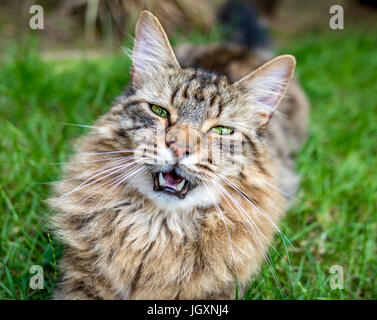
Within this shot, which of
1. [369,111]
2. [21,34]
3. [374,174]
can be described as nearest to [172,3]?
[21,34]

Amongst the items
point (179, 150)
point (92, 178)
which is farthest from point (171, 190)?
point (92, 178)

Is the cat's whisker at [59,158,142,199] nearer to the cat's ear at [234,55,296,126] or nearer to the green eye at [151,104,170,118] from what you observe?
the green eye at [151,104,170,118]

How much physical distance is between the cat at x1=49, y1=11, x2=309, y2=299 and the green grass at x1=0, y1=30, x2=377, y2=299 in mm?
273

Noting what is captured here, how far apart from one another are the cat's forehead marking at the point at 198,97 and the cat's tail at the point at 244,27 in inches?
104

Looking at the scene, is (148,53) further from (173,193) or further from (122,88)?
(122,88)

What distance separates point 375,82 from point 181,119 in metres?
4.23

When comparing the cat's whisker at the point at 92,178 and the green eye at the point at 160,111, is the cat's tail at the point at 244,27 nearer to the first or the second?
the green eye at the point at 160,111

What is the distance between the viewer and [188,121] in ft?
6.44

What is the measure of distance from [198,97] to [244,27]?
10.3 ft

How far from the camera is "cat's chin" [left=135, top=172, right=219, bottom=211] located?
1.90 meters

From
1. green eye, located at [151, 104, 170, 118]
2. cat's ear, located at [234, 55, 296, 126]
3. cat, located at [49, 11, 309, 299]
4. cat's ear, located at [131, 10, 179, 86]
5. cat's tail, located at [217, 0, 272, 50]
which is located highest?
cat's tail, located at [217, 0, 272, 50]

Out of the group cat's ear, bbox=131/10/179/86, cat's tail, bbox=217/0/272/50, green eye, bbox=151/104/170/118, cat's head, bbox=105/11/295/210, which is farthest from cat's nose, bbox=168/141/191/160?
cat's tail, bbox=217/0/272/50

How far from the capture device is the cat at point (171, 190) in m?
1.91

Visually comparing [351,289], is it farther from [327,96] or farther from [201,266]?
[327,96]
